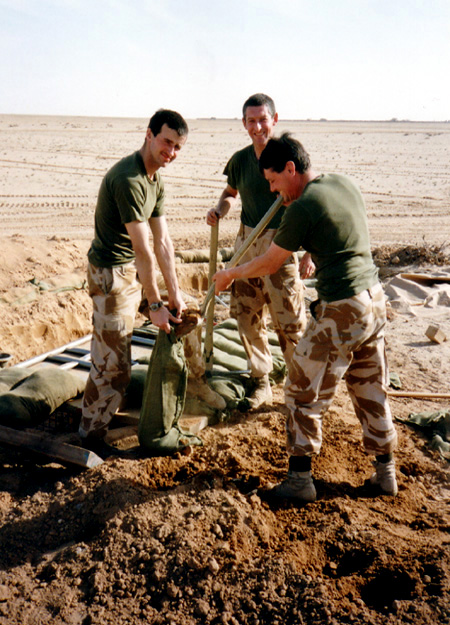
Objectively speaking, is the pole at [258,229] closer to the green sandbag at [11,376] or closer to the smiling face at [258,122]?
the smiling face at [258,122]

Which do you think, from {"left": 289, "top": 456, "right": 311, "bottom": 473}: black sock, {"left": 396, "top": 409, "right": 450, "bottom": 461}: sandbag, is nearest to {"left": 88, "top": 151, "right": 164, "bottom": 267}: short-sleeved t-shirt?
{"left": 289, "top": 456, "right": 311, "bottom": 473}: black sock

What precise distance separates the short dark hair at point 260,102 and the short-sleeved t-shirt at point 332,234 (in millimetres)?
1316

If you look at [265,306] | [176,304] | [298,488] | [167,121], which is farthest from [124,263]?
[298,488]

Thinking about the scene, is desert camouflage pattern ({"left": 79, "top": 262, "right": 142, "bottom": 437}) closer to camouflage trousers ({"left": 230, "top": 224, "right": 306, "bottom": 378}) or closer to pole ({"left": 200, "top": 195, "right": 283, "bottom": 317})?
pole ({"left": 200, "top": 195, "right": 283, "bottom": 317})

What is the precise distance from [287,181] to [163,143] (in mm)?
795

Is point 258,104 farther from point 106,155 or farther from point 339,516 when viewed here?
point 106,155

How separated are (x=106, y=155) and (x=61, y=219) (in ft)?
34.1

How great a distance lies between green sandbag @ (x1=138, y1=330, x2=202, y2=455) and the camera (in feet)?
12.8

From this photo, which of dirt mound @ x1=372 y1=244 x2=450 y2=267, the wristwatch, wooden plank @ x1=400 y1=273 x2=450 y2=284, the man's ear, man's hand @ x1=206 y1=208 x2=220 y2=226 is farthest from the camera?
dirt mound @ x1=372 y1=244 x2=450 y2=267

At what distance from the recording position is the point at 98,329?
3.86 m

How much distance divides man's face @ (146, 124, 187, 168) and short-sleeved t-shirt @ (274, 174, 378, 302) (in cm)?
88

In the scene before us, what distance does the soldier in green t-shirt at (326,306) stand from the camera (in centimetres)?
315

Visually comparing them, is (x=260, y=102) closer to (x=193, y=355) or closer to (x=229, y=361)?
(x=193, y=355)

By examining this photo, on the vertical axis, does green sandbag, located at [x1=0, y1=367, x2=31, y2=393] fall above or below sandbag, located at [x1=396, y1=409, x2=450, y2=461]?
above
